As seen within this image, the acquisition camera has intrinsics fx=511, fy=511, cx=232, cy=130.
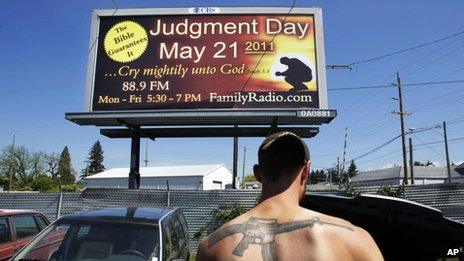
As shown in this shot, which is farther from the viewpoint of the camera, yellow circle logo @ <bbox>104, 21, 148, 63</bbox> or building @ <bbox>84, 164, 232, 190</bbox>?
building @ <bbox>84, 164, 232, 190</bbox>

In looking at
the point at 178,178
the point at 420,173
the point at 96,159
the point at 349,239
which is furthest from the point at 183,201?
the point at 96,159

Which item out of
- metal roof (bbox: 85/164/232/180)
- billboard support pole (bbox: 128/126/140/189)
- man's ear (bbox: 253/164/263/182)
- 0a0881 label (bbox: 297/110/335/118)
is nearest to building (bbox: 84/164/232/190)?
metal roof (bbox: 85/164/232/180)

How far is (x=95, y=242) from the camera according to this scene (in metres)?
5.87

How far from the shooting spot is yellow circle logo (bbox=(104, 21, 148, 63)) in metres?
14.3

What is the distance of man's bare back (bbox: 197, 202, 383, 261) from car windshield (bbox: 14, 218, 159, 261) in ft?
11.2

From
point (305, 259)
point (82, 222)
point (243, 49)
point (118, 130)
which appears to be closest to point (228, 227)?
point (305, 259)

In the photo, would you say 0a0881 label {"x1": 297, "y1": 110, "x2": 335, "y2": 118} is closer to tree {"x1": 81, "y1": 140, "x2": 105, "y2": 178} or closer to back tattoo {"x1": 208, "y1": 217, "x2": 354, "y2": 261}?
back tattoo {"x1": 208, "y1": 217, "x2": 354, "y2": 261}

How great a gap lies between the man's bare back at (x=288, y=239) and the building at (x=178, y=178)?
57.5 meters

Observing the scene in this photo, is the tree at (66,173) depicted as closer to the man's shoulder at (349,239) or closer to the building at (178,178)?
the building at (178,178)

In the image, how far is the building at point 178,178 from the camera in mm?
63469

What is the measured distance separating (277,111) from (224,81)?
1734mm

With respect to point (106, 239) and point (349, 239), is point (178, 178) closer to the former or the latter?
point (106, 239)

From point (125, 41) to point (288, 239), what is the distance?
13.1 meters

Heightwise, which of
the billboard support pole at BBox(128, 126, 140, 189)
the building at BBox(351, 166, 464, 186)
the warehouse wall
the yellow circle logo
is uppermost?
the building at BBox(351, 166, 464, 186)
